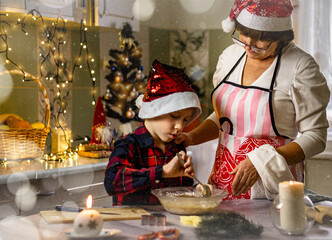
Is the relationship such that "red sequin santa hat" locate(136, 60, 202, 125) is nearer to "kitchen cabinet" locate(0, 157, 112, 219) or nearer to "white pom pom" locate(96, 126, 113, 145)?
"kitchen cabinet" locate(0, 157, 112, 219)

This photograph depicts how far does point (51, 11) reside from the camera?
1.46 metres

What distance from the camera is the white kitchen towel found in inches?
29.5

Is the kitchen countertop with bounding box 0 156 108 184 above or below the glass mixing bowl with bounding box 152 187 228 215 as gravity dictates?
below

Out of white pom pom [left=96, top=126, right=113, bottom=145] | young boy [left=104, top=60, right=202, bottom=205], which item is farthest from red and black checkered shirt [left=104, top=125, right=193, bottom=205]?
white pom pom [left=96, top=126, right=113, bottom=145]

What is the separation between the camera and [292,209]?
0.57 metres

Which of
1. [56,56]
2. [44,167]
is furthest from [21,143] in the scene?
[56,56]

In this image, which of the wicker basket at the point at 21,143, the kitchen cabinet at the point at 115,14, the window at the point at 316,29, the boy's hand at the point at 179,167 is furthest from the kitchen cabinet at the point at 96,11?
the boy's hand at the point at 179,167

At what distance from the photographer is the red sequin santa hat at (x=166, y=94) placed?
77cm

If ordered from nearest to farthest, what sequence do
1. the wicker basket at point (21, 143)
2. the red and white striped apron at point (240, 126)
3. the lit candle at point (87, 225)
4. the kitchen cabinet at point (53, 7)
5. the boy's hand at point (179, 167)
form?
the lit candle at point (87, 225) → the boy's hand at point (179, 167) → the red and white striped apron at point (240, 126) → the wicker basket at point (21, 143) → the kitchen cabinet at point (53, 7)

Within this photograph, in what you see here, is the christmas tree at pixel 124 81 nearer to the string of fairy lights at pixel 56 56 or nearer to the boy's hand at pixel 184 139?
the string of fairy lights at pixel 56 56

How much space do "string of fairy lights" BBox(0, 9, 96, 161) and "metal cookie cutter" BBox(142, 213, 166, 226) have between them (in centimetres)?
82

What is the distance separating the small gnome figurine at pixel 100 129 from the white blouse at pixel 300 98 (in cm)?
81

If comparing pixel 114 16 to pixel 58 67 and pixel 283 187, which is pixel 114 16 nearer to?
pixel 58 67

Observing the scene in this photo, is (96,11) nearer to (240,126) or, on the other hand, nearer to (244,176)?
(240,126)
